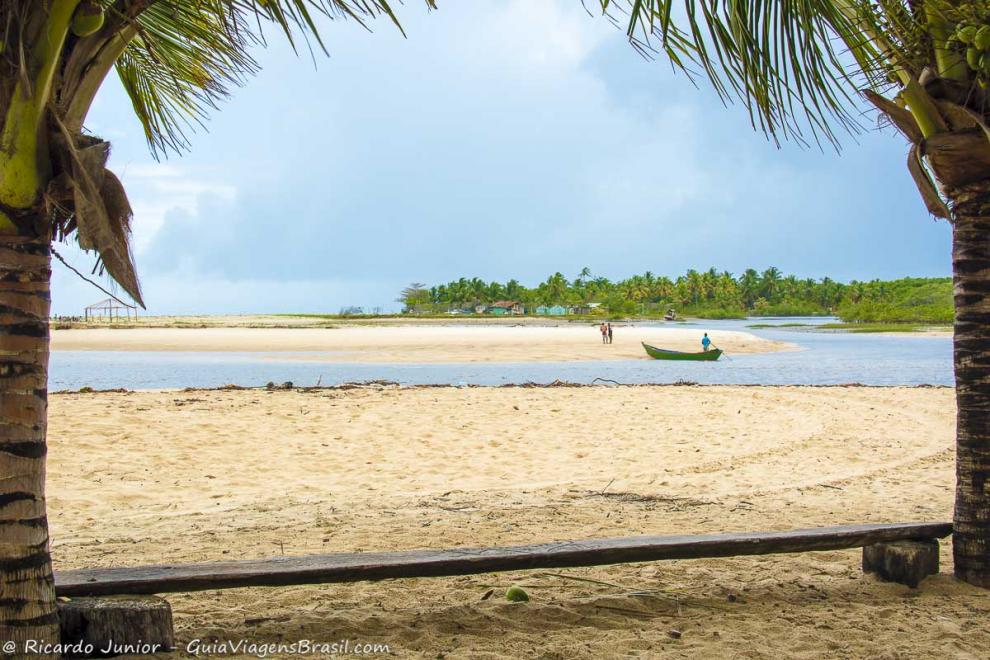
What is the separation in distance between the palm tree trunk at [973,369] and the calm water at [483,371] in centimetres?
1755

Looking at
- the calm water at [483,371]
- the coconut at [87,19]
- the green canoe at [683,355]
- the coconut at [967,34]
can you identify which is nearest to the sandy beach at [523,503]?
the coconut at [87,19]

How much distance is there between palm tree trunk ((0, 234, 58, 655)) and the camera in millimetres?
2742

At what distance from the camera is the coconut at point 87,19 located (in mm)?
2787

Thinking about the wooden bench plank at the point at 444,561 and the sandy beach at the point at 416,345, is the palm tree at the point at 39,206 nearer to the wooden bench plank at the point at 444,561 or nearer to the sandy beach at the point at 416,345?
the wooden bench plank at the point at 444,561

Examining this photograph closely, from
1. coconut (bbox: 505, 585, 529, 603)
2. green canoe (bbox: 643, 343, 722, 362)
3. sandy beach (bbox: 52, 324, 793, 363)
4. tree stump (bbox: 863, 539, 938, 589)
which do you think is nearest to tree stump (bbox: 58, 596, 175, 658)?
coconut (bbox: 505, 585, 529, 603)

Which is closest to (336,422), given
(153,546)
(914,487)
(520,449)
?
(520,449)

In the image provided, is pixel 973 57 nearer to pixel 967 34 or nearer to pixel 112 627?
pixel 967 34

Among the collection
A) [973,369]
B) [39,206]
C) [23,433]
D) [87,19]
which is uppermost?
[87,19]

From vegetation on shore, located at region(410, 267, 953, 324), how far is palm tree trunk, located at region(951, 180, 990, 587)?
350ft

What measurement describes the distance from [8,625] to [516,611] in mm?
2230

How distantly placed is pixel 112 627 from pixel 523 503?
12.6ft

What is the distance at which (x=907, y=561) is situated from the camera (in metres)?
4.16

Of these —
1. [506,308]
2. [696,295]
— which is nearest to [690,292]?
[696,295]

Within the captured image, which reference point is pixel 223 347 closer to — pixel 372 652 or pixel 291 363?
pixel 291 363
